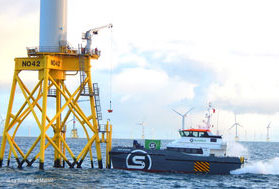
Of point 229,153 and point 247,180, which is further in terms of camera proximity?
point 229,153

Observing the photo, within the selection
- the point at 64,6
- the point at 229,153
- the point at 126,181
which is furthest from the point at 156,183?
the point at 229,153

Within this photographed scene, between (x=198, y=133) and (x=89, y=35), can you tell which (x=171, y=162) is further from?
(x=89, y=35)

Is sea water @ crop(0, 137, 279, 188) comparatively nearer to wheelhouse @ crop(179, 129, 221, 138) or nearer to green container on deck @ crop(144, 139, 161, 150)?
green container on deck @ crop(144, 139, 161, 150)

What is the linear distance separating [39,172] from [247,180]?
58.6 ft

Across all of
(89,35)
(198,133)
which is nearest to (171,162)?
(198,133)

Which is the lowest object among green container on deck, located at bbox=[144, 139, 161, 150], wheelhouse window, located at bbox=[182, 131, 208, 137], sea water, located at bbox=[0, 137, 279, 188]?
sea water, located at bbox=[0, 137, 279, 188]

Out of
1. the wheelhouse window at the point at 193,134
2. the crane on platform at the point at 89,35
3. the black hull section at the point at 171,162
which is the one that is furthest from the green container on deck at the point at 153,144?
the crane on platform at the point at 89,35

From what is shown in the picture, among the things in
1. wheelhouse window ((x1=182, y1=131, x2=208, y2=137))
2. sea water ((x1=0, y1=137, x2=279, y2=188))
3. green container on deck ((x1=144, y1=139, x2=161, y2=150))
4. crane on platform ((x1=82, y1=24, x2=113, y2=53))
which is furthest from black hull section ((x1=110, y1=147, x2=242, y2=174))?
crane on platform ((x1=82, y1=24, x2=113, y2=53))

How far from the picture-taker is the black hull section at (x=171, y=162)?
43656 mm

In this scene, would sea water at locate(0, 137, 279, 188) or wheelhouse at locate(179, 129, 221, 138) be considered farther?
wheelhouse at locate(179, 129, 221, 138)

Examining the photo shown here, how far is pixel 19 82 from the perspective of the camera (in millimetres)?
43281

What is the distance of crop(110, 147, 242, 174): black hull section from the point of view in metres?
43.7

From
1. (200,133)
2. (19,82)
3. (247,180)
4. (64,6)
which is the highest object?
(64,6)

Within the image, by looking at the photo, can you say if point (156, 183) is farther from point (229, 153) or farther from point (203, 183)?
point (229, 153)
